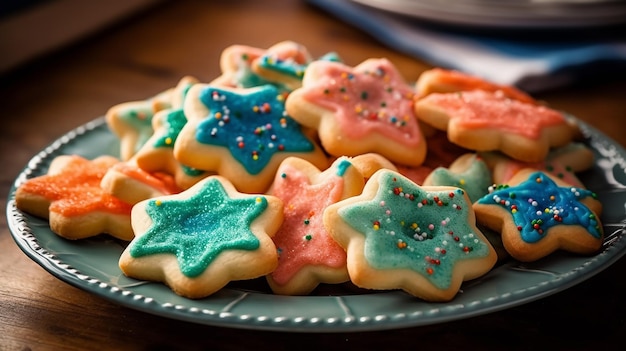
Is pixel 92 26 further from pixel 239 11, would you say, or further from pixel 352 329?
pixel 352 329

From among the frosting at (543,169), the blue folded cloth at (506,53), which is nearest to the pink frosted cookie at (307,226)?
the frosting at (543,169)

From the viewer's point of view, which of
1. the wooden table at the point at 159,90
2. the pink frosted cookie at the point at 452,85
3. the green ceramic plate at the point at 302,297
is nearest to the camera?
the green ceramic plate at the point at 302,297

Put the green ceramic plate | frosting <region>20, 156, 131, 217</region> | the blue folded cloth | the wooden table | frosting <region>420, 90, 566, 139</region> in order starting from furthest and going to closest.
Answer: the blue folded cloth
frosting <region>420, 90, 566, 139</region>
frosting <region>20, 156, 131, 217</region>
the wooden table
the green ceramic plate

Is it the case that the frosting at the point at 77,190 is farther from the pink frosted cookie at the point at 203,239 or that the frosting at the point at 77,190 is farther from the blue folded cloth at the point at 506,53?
the blue folded cloth at the point at 506,53

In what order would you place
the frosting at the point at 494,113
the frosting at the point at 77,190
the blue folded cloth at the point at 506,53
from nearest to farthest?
the frosting at the point at 77,190 < the frosting at the point at 494,113 < the blue folded cloth at the point at 506,53

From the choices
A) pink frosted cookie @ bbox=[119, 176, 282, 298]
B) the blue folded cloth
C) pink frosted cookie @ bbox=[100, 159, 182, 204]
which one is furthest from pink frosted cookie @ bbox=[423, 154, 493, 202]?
the blue folded cloth

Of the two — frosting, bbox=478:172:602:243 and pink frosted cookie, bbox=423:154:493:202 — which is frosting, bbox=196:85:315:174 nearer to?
pink frosted cookie, bbox=423:154:493:202

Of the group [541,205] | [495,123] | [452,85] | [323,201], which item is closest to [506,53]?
[452,85]
